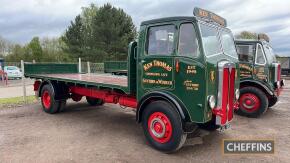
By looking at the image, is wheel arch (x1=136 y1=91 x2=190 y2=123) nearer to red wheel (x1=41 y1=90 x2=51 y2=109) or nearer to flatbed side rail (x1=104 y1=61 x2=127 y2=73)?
red wheel (x1=41 y1=90 x2=51 y2=109)

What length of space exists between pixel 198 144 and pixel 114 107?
444 centimetres

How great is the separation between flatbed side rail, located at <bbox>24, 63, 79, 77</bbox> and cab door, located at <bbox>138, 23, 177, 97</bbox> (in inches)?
205

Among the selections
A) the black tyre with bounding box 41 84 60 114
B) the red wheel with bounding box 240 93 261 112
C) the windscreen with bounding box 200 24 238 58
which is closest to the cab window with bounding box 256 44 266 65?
the red wheel with bounding box 240 93 261 112

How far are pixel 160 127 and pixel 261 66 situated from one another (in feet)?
15.1

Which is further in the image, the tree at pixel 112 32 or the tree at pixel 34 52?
the tree at pixel 34 52

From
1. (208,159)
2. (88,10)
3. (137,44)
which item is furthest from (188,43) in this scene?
(88,10)

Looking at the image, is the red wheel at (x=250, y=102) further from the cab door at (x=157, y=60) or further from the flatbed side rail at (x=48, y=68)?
the flatbed side rail at (x=48, y=68)

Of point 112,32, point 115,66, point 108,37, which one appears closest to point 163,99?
point 115,66

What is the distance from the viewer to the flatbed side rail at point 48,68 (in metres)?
8.85

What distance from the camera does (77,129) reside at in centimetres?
638

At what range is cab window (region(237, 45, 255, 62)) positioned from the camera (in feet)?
26.2

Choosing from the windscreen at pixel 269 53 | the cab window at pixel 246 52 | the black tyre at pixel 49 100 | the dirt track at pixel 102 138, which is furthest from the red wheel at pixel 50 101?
the windscreen at pixel 269 53

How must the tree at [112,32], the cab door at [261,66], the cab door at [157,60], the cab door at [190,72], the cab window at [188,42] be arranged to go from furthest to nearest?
the tree at [112,32] < the cab door at [261,66] < the cab door at [157,60] < the cab window at [188,42] < the cab door at [190,72]

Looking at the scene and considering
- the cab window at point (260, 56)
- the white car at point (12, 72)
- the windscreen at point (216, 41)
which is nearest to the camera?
the windscreen at point (216, 41)
